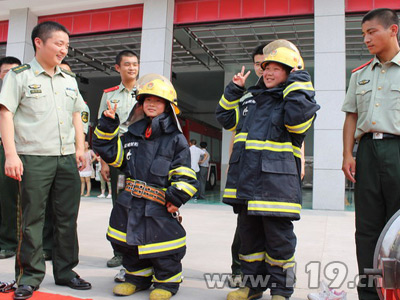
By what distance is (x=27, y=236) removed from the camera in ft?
8.48

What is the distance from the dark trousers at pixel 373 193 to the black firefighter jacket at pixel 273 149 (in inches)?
16.4

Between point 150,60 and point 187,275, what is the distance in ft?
22.6

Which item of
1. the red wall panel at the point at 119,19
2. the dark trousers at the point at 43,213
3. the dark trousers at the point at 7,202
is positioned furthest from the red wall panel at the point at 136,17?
the dark trousers at the point at 43,213

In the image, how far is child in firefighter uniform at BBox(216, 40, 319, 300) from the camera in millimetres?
2312

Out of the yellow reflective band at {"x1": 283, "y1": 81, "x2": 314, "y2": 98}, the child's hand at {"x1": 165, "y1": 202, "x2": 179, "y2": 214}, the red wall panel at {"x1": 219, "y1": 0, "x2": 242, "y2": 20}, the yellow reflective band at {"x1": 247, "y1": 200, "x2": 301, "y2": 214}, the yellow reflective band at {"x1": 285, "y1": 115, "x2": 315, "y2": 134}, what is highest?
the red wall panel at {"x1": 219, "y1": 0, "x2": 242, "y2": 20}

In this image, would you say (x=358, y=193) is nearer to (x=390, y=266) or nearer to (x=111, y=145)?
(x=390, y=266)

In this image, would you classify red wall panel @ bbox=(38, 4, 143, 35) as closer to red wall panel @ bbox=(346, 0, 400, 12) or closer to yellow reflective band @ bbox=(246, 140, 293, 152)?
red wall panel @ bbox=(346, 0, 400, 12)

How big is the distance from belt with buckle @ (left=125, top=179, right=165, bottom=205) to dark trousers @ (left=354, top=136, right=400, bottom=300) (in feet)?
4.54

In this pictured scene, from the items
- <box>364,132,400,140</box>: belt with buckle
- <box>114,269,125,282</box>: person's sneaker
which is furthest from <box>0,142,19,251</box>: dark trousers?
<box>364,132,400,140</box>: belt with buckle

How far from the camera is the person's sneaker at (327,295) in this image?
95.7 inches

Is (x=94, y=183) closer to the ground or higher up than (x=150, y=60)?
closer to the ground

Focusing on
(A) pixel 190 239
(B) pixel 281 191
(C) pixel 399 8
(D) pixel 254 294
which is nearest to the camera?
(B) pixel 281 191

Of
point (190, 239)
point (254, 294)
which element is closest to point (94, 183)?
point (190, 239)

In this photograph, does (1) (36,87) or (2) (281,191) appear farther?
(1) (36,87)
